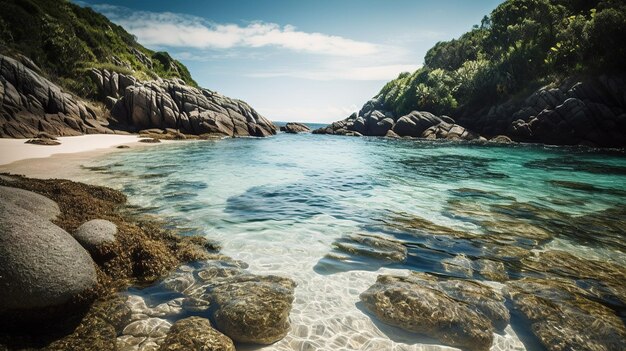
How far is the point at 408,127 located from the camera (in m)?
56.3

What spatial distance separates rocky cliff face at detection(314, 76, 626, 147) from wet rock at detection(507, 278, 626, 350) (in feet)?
146

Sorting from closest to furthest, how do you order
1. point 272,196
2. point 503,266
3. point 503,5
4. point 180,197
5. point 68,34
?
point 503,266, point 180,197, point 272,196, point 68,34, point 503,5

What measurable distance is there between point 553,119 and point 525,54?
2083cm

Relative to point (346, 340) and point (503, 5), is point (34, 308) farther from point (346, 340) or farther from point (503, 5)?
point (503, 5)

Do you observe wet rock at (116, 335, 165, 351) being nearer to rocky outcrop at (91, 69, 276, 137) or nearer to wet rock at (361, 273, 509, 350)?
wet rock at (361, 273, 509, 350)

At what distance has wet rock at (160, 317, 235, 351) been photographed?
372cm

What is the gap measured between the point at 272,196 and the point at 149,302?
25.9 feet

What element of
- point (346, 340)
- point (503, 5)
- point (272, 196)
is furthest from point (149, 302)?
point (503, 5)

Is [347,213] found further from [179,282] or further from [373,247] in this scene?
[179,282]

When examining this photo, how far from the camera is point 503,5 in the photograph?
214ft

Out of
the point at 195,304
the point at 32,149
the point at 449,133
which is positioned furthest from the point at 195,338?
the point at 449,133

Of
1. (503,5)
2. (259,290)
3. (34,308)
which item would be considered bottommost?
(259,290)

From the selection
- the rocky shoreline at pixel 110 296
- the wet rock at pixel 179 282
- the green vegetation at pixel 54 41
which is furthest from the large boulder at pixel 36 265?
the green vegetation at pixel 54 41

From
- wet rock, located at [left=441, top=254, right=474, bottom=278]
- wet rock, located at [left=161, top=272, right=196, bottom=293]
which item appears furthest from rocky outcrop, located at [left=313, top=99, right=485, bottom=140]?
wet rock, located at [left=161, top=272, right=196, bottom=293]
